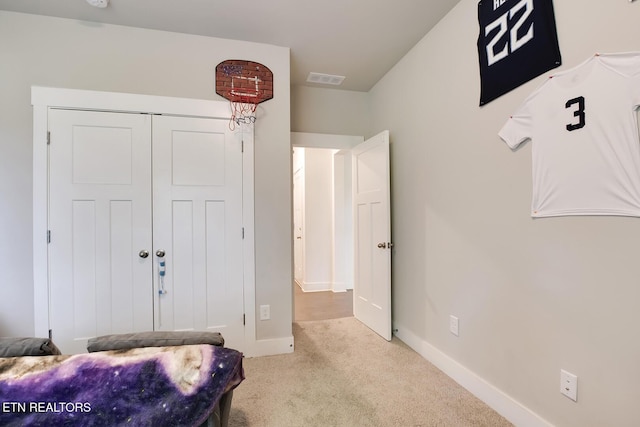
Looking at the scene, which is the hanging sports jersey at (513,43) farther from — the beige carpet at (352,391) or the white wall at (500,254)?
the beige carpet at (352,391)

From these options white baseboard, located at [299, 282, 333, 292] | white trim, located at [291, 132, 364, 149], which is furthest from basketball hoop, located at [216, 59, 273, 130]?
white baseboard, located at [299, 282, 333, 292]

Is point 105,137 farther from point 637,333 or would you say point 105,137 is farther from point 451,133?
point 637,333

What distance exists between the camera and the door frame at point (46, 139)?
223 centimetres

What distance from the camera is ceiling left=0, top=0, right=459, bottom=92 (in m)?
2.18

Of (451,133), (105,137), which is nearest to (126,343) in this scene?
(105,137)

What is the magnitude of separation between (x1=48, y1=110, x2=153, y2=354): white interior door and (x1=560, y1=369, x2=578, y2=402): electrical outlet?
2.69m

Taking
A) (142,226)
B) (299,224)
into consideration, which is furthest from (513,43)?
(299,224)

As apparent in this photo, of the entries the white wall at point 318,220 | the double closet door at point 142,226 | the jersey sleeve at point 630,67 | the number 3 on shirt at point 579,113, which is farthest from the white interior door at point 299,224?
the jersey sleeve at point 630,67

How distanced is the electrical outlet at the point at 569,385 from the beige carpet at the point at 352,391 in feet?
1.46

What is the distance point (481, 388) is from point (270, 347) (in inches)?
64.2

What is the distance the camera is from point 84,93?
232 centimetres

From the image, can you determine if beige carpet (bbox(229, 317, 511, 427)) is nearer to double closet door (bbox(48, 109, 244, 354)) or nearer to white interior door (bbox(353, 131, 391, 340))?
white interior door (bbox(353, 131, 391, 340))

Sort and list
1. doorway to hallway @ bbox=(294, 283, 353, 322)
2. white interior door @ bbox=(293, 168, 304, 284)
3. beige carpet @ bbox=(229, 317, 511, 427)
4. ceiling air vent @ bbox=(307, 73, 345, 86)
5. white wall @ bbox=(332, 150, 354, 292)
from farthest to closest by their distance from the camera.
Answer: white interior door @ bbox=(293, 168, 304, 284)
white wall @ bbox=(332, 150, 354, 292)
doorway to hallway @ bbox=(294, 283, 353, 322)
ceiling air vent @ bbox=(307, 73, 345, 86)
beige carpet @ bbox=(229, 317, 511, 427)

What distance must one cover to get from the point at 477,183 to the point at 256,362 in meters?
2.18
